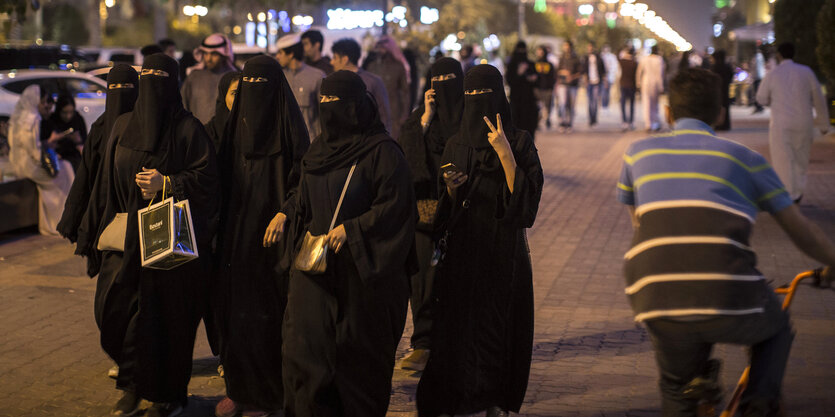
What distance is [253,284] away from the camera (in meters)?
5.39

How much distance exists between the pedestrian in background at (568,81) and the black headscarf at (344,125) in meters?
19.3

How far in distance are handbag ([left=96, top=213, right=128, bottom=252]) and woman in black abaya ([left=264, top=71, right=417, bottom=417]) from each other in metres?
1.10

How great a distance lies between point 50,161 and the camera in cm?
1122

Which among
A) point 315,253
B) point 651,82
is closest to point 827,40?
point 651,82

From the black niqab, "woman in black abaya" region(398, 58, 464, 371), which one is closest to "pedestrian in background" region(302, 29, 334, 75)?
"woman in black abaya" region(398, 58, 464, 371)

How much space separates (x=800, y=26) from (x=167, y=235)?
21130 mm

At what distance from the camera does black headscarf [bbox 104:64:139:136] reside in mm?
5605

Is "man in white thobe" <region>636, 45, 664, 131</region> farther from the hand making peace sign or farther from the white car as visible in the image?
the hand making peace sign

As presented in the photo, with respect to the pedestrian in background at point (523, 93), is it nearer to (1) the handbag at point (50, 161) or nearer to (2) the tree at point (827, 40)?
(2) the tree at point (827, 40)

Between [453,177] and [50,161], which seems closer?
[453,177]

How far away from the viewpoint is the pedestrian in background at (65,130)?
37.5 ft

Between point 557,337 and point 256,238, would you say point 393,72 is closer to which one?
point 557,337

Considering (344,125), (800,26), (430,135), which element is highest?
(800,26)

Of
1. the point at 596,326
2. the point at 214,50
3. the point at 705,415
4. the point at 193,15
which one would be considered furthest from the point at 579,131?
the point at 193,15
